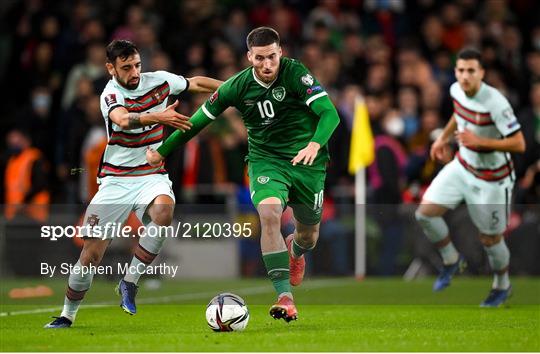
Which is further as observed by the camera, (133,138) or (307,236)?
(307,236)

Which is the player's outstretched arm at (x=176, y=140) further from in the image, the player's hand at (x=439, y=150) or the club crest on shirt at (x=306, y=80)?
the player's hand at (x=439, y=150)

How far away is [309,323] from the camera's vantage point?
1114cm

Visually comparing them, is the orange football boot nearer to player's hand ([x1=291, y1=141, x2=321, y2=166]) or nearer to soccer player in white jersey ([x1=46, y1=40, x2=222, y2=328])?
player's hand ([x1=291, y1=141, x2=321, y2=166])

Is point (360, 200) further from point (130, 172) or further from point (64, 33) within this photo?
point (130, 172)

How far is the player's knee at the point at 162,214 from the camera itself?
1112cm

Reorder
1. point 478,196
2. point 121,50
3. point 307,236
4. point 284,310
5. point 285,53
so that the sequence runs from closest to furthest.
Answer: point 284,310 < point 121,50 < point 307,236 < point 478,196 < point 285,53

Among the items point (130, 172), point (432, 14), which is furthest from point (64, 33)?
point (130, 172)

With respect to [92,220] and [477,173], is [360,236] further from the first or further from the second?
[92,220]

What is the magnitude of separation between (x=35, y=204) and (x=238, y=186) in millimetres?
2929

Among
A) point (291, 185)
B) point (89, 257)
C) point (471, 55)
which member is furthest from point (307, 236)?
point (471, 55)

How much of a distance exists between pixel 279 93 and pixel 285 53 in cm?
924

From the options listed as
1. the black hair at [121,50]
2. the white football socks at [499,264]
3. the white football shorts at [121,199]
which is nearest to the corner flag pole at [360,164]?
the white football socks at [499,264]

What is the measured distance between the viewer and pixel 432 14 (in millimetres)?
22031

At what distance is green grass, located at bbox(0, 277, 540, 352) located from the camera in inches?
370
